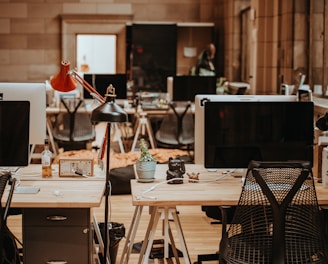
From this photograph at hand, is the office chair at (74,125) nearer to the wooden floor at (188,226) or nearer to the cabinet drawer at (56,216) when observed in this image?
the wooden floor at (188,226)

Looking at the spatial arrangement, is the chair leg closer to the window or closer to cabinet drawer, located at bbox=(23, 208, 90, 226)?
cabinet drawer, located at bbox=(23, 208, 90, 226)

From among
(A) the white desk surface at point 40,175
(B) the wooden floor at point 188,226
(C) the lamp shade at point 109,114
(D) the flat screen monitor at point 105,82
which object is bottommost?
(B) the wooden floor at point 188,226

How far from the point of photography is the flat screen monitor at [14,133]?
4633mm

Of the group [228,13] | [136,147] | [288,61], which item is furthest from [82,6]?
[288,61]

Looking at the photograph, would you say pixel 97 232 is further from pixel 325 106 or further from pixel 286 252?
pixel 325 106

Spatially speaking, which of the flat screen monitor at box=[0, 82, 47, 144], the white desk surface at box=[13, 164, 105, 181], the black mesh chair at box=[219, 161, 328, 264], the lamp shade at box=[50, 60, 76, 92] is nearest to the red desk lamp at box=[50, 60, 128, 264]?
the lamp shade at box=[50, 60, 76, 92]

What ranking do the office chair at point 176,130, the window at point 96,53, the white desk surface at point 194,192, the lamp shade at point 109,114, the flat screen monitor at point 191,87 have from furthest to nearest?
the window at point 96,53, the flat screen monitor at point 191,87, the office chair at point 176,130, the white desk surface at point 194,192, the lamp shade at point 109,114

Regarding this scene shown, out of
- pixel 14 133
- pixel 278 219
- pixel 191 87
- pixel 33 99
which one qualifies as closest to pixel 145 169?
pixel 14 133

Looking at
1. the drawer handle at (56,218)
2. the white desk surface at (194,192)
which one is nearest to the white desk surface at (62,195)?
the drawer handle at (56,218)

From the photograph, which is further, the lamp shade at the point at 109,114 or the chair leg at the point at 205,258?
the chair leg at the point at 205,258

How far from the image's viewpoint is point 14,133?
15.2 feet

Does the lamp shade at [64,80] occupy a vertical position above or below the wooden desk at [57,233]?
above

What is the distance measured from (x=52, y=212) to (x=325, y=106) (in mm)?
4389

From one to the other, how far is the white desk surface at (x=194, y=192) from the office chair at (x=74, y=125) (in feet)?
14.4
